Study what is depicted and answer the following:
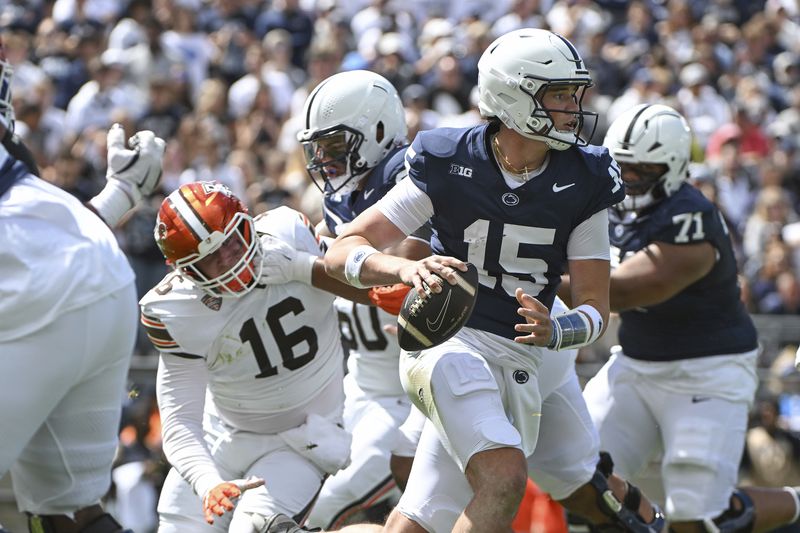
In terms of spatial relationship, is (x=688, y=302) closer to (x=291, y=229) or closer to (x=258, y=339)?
(x=291, y=229)

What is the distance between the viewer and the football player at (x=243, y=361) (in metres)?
4.61

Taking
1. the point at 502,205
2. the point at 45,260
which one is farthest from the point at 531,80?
the point at 45,260

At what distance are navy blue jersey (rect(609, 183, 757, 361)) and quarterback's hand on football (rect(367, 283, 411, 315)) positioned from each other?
64.1 inches

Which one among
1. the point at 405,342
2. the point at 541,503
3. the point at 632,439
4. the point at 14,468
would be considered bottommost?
the point at 541,503

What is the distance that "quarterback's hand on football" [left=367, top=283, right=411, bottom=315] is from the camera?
14.5 ft

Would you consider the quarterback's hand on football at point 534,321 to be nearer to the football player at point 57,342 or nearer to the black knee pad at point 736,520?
→ the football player at point 57,342

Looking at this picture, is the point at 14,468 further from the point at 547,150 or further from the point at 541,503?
the point at 541,503

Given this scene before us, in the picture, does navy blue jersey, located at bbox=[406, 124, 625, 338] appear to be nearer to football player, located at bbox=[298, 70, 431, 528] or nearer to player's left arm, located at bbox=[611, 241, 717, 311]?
football player, located at bbox=[298, 70, 431, 528]

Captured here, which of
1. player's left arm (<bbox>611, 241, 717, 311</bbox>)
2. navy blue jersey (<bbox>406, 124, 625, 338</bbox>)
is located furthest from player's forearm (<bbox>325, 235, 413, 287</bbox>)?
player's left arm (<bbox>611, 241, 717, 311</bbox>)

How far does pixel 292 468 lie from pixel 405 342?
0.97 m

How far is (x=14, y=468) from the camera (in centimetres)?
407

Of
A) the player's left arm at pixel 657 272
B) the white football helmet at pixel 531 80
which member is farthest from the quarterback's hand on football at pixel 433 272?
the player's left arm at pixel 657 272

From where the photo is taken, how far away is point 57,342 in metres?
3.62

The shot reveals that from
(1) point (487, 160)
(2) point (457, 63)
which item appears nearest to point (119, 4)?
(2) point (457, 63)
